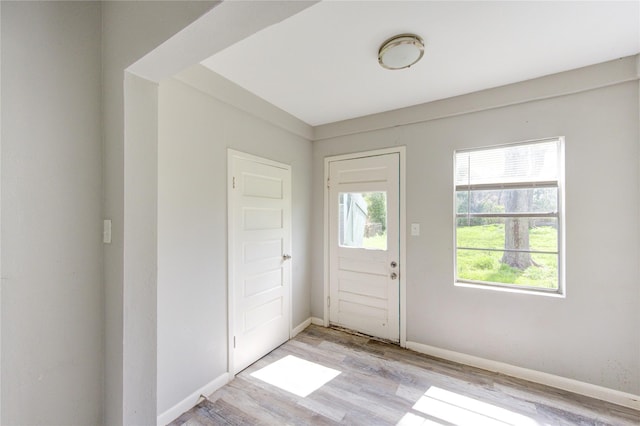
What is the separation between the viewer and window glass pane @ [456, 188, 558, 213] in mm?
2154

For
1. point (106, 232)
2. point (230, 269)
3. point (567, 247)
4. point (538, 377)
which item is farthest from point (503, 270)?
point (106, 232)

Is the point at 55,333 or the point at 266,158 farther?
the point at 266,158

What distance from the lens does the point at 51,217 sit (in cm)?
119

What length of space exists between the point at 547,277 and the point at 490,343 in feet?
2.48

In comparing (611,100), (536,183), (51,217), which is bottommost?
(51,217)

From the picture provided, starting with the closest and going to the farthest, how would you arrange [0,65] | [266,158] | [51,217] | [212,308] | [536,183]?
[0,65] → [51,217] → [212,308] → [536,183] → [266,158]

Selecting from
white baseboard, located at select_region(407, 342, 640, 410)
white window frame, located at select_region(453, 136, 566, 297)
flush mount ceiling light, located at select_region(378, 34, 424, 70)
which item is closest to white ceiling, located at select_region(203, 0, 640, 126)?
flush mount ceiling light, located at select_region(378, 34, 424, 70)

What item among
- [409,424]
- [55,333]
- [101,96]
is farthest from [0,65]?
[409,424]

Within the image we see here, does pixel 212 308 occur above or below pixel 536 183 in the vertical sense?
below

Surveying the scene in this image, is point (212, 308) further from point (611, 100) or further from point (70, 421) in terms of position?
point (611, 100)

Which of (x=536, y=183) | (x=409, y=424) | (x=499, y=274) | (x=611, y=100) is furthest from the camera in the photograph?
(x=499, y=274)

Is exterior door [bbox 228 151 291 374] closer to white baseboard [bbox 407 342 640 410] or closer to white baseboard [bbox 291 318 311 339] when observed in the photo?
white baseboard [bbox 291 318 311 339]

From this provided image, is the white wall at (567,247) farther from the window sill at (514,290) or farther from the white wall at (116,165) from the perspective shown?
the white wall at (116,165)

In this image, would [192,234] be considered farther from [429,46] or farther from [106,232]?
[429,46]
